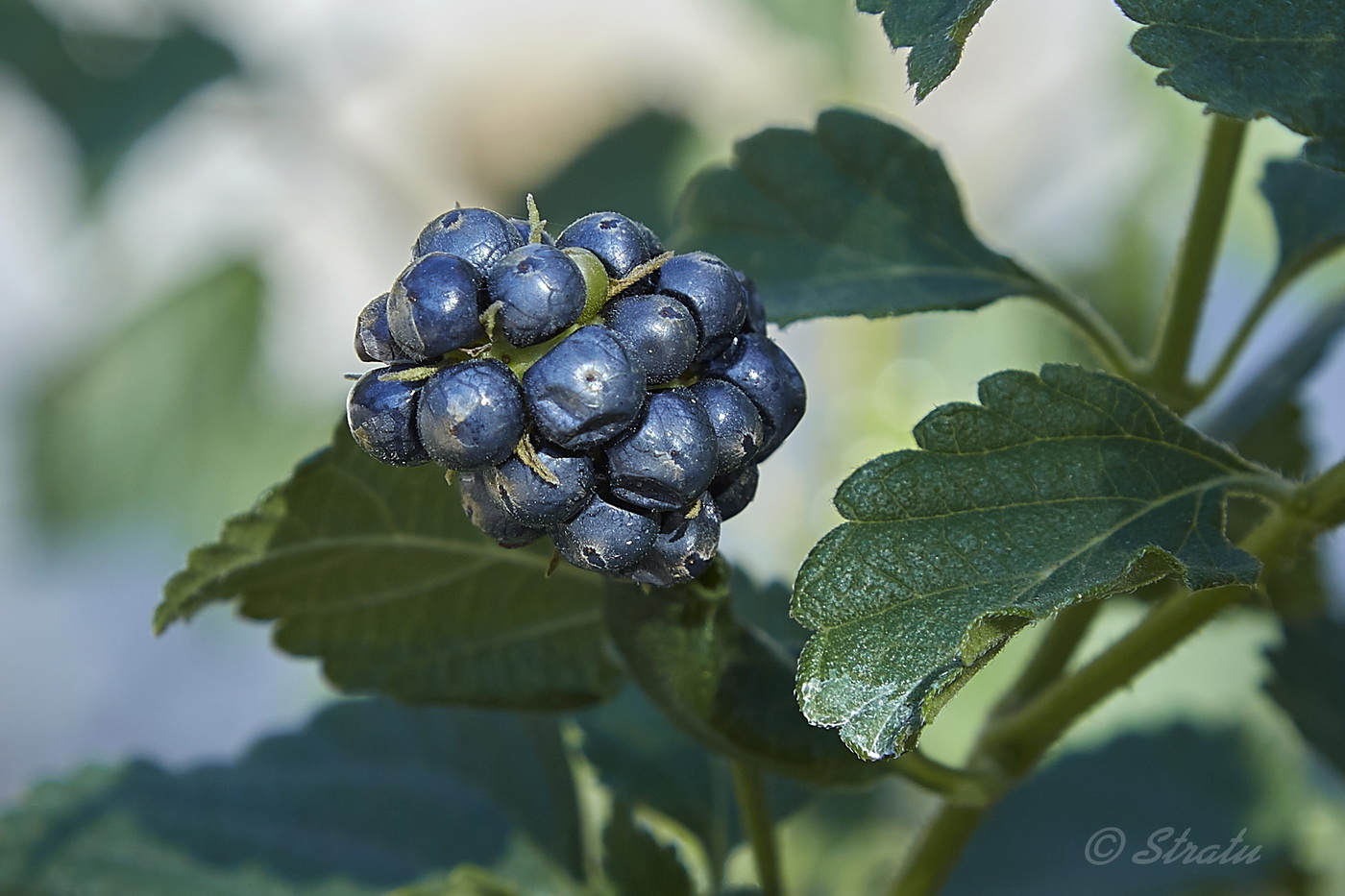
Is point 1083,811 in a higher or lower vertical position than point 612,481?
lower

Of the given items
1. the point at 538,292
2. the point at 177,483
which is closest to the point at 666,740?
the point at 538,292

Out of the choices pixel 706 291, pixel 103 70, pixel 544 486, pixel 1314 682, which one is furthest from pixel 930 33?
pixel 103 70

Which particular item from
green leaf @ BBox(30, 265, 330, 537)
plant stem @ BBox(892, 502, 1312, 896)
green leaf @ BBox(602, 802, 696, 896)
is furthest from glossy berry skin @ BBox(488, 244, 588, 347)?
green leaf @ BBox(30, 265, 330, 537)

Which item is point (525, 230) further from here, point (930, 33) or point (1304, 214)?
point (1304, 214)

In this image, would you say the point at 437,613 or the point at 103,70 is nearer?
the point at 437,613

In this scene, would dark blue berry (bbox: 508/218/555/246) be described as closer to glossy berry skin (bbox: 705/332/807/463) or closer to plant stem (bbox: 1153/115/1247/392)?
glossy berry skin (bbox: 705/332/807/463)

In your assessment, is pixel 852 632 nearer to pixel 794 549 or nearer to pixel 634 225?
pixel 634 225

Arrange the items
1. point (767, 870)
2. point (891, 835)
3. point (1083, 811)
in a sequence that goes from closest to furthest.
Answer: point (767, 870), point (1083, 811), point (891, 835)
